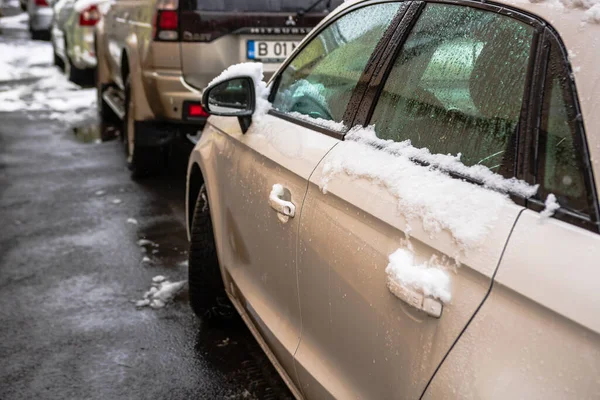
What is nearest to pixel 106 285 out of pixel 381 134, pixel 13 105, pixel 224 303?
pixel 224 303

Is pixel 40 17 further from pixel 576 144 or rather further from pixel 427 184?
pixel 576 144

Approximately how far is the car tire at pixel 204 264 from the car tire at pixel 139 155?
2.88 meters

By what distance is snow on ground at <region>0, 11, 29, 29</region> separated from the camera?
26438 mm

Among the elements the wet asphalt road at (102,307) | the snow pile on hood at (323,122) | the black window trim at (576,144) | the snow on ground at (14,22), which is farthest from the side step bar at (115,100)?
the snow on ground at (14,22)

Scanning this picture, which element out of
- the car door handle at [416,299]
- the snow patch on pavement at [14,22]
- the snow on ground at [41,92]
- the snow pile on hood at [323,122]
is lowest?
the snow patch on pavement at [14,22]

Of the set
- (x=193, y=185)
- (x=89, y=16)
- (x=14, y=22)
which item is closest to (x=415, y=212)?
(x=193, y=185)

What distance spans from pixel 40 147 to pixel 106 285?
4319mm

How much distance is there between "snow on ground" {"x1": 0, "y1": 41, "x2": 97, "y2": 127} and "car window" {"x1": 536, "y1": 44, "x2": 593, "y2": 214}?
8.58 meters

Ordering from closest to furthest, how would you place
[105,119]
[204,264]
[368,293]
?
[368,293] < [204,264] < [105,119]

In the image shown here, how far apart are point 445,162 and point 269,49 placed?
13.1 ft

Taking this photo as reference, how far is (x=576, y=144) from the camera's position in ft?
4.64

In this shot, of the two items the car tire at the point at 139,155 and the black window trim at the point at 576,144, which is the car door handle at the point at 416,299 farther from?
the car tire at the point at 139,155

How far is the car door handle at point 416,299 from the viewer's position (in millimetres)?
1534

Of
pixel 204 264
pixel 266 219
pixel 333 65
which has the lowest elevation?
pixel 204 264
